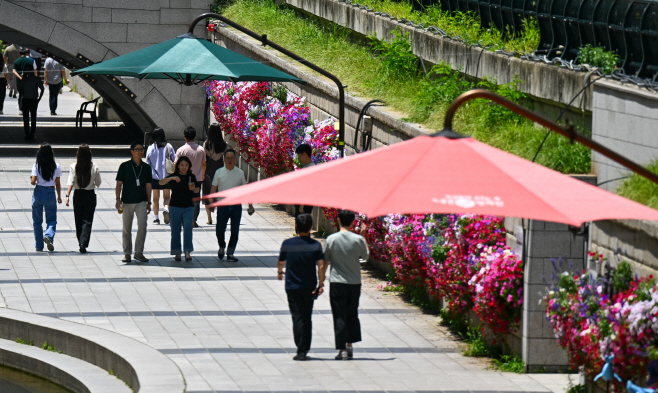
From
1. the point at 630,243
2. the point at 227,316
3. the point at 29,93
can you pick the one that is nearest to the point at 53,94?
the point at 29,93

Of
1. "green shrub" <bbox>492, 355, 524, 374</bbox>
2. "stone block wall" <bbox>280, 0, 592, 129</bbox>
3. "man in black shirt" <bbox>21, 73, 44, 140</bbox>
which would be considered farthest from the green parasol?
"man in black shirt" <bbox>21, 73, 44, 140</bbox>

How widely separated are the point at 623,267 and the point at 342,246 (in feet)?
8.83

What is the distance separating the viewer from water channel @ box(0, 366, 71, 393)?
10.3 m

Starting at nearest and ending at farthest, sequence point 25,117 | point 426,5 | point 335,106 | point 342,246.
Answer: point 342,246
point 335,106
point 426,5
point 25,117

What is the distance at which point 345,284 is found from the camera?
9961 mm

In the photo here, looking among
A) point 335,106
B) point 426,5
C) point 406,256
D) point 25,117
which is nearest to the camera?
point 406,256

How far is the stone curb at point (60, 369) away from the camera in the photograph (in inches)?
384

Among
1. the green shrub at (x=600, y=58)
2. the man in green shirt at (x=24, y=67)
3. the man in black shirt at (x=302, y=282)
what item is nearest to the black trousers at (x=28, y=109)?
the man in green shirt at (x=24, y=67)

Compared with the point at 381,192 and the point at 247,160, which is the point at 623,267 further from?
the point at 247,160

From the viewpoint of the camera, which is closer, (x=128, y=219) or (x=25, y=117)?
(x=128, y=219)

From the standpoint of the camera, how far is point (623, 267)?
26.7 feet

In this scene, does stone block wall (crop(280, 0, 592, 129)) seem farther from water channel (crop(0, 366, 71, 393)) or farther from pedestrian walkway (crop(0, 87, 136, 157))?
pedestrian walkway (crop(0, 87, 136, 157))

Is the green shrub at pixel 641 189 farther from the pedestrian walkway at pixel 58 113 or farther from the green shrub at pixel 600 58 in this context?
the pedestrian walkway at pixel 58 113

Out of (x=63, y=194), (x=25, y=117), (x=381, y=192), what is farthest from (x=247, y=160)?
(x=381, y=192)
